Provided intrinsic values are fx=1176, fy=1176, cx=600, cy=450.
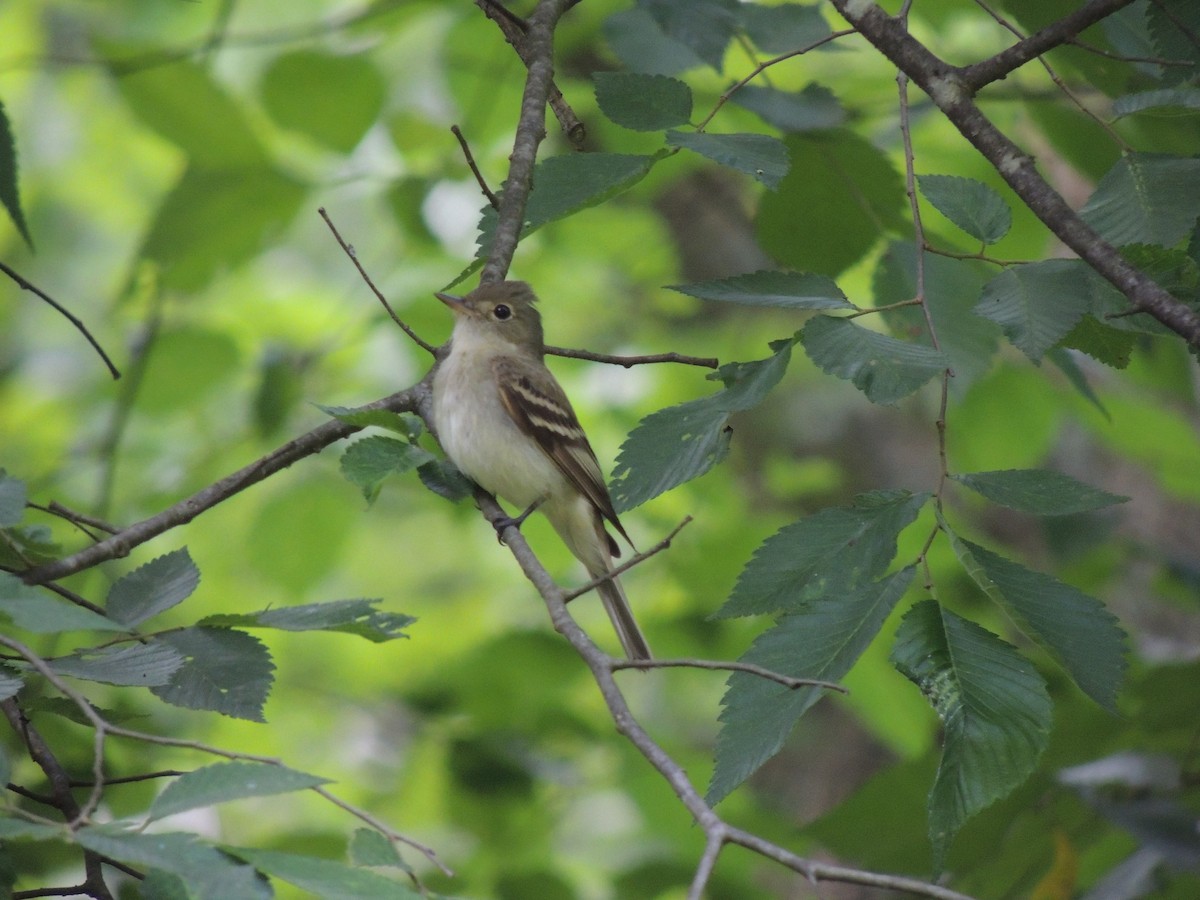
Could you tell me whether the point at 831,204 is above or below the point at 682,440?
above

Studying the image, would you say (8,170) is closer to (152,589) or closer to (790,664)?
(152,589)

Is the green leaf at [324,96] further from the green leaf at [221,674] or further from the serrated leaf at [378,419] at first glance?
the green leaf at [221,674]

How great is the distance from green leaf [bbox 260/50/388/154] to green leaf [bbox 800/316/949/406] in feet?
9.71

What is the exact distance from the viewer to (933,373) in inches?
81.2

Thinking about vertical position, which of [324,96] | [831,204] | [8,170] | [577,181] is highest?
[324,96]

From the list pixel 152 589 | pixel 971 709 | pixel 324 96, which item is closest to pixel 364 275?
pixel 152 589

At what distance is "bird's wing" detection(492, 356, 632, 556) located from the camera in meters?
5.02

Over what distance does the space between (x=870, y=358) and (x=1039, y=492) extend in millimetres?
409

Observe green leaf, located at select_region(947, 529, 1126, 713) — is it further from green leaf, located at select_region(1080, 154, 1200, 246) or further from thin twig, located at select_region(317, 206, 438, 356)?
thin twig, located at select_region(317, 206, 438, 356)

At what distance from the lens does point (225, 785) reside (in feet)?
5.63

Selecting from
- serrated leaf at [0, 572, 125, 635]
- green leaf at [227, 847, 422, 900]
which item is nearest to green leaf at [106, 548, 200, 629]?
serrated leaf at [0, 572, 125, 635]

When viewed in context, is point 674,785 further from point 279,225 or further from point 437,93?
point 437,93

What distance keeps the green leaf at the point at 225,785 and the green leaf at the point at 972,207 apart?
5.65 ft

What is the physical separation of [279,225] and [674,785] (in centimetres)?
366
